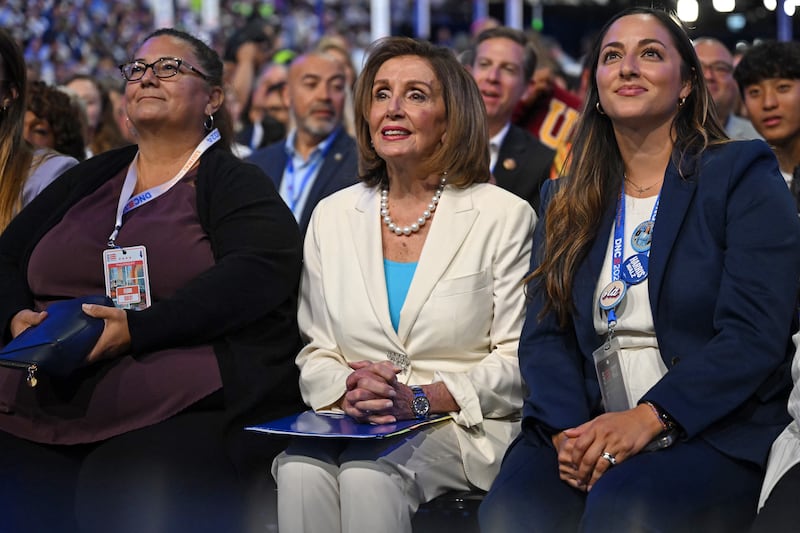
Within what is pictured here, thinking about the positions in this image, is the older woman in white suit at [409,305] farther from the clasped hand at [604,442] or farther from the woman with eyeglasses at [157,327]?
the clasped hand at [604,442]

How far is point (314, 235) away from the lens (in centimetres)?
356

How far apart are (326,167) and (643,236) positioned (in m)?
3.06

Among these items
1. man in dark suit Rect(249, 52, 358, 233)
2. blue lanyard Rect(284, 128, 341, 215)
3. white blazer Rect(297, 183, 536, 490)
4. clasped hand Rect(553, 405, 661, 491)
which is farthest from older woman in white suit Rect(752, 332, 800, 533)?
blue lanyard Rect(284, 128, 341, 215)

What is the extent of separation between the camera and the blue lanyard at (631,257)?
9.72 feet

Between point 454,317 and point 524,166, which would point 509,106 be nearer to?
point 524,166

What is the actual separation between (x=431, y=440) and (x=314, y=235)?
33.5 inches

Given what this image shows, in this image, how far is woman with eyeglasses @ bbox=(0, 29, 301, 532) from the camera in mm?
3229

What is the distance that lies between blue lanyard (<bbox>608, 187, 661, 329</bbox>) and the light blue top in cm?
65

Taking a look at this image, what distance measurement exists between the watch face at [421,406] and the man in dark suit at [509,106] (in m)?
2.02

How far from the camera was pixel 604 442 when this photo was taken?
273 centimetres

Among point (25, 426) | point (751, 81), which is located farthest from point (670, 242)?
point (25, 426)

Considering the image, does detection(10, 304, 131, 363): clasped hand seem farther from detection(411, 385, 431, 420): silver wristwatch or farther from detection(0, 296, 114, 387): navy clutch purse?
detection(411, 385, 431, 420): silver wristwatch

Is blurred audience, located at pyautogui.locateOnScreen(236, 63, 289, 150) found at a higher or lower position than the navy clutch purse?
higher

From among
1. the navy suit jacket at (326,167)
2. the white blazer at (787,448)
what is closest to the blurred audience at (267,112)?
the navy suit jacket at (326,167)
